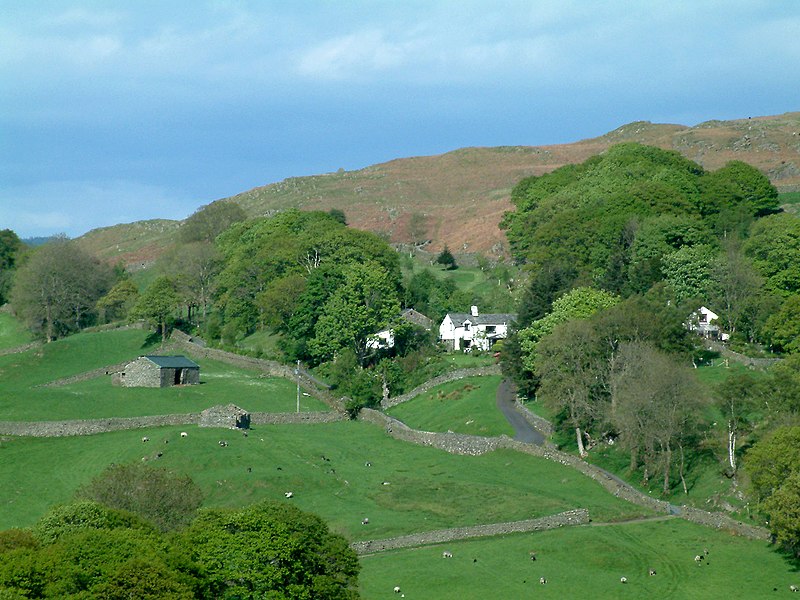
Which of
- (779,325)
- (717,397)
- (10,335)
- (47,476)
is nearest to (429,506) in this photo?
(717,397)

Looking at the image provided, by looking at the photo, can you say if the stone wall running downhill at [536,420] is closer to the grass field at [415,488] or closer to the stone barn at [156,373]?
the grass field at [415,488]

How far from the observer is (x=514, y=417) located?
96812mm

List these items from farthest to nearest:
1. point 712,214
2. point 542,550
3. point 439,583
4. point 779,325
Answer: point 712,214, point 779,325, point 542,550, point 439,583

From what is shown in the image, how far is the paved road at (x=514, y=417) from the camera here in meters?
91.5

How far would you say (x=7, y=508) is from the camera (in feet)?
252

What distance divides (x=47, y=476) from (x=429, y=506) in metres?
25.4

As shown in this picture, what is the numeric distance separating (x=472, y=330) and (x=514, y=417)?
31.0 metres

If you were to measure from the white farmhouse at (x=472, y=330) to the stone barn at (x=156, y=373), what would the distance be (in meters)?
26.7

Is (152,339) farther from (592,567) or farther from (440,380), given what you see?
(592,567)

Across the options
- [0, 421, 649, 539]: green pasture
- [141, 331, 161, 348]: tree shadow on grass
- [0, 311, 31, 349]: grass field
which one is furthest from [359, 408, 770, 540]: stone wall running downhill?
[0, 311, 31, 349]: grass field

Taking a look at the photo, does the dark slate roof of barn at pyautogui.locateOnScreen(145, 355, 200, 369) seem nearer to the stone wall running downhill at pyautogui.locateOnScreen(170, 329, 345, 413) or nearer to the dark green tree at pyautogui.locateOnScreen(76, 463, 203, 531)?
the stone wall running downhill at pyautogui.locateOnScreen(170, 329, 345, 413)

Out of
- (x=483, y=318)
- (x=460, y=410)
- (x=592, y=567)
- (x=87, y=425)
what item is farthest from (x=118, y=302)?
(x=592, y=567)

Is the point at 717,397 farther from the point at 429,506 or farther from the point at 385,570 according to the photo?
the point at 385,570

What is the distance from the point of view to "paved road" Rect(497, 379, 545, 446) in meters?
91.5
